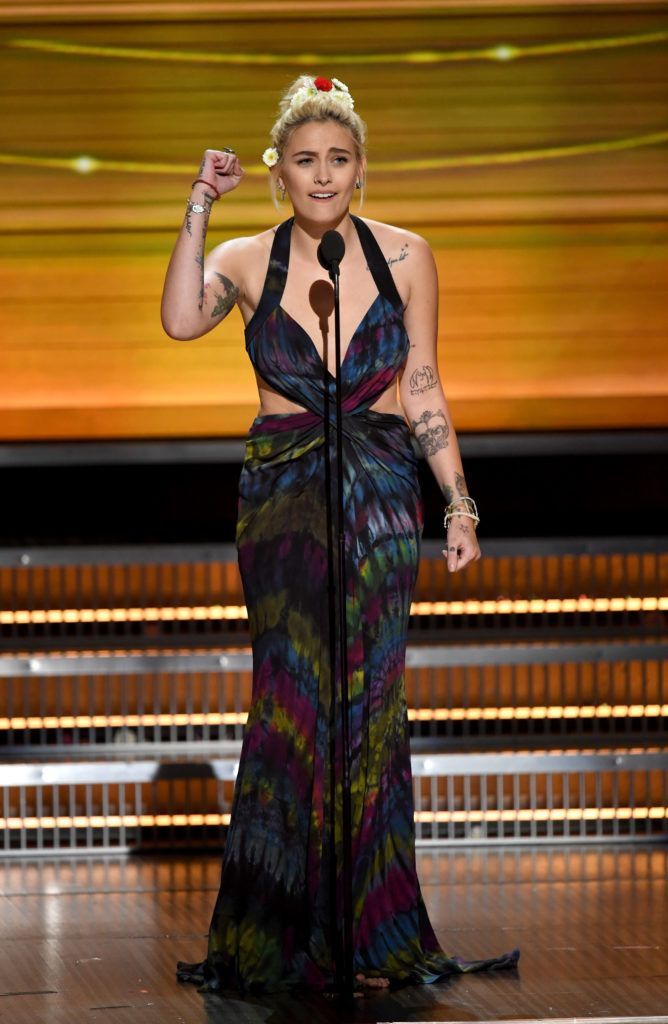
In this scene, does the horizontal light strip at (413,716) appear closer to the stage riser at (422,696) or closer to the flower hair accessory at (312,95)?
the stage riser at (422,696)

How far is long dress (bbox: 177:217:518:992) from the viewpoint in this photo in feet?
9.73

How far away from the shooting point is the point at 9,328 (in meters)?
5.45

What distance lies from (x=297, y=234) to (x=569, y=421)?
253 centimetres

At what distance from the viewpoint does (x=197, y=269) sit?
114 inches

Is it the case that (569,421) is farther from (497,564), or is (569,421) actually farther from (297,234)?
(297,234)

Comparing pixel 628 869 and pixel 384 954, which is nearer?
pixel 384 954

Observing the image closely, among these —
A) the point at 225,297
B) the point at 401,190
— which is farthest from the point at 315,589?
the point at 401,190

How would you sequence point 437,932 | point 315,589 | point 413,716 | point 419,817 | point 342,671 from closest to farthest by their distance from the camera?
1. point 342,671
2. point 315,589
3. point 437,932
4. point 419,817
5. point 413,716

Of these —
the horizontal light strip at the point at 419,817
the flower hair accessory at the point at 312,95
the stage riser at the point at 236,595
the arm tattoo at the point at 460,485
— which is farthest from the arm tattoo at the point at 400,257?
the horizontal light strip at the point at 419,817

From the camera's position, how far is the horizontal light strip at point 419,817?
4336 millimetres

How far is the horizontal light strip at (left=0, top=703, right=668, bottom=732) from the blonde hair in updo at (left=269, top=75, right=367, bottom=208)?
186 cm

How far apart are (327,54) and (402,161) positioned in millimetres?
408

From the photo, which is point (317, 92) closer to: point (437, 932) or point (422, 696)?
point (437, 932)

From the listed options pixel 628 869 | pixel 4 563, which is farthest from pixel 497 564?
pixel 4 563
